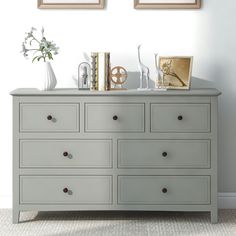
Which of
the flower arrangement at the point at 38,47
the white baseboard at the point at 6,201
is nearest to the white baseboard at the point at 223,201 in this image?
the white baseboard at the point at 6,201

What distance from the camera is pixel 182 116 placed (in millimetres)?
4434

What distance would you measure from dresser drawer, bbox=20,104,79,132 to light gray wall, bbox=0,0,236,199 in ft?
1.36

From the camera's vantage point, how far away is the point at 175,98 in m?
4.42

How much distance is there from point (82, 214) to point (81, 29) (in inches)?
46.2

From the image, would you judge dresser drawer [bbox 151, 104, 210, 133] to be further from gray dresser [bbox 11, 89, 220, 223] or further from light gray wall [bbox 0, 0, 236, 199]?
light gray wall [bbox 0, 0, 236, 199]

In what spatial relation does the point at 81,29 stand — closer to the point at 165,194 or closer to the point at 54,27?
the point at 54,27

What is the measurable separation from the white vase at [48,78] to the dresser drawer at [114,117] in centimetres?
28

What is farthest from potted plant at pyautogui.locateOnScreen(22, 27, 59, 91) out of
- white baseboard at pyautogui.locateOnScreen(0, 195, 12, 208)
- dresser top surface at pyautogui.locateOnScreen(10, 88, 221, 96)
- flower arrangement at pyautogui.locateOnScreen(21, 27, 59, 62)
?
white baseboard at pyautogui.locateOnScreen(0, 195, 12, 208)

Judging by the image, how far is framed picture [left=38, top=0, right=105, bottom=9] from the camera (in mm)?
4770

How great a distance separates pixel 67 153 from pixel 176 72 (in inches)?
33.3

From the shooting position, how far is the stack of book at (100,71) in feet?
14.9

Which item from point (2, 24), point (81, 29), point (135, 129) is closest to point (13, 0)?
Answer: point (2, 24)

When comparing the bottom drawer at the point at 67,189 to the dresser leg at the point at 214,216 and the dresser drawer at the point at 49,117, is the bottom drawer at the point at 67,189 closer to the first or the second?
the dresser drawer at the point at 49,117

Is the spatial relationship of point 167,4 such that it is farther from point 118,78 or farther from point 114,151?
point 114,151
